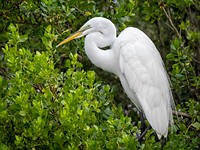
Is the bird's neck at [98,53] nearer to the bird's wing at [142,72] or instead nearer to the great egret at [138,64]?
the great egret at [138,64]

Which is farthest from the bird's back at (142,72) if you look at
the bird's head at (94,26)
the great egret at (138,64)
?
the bird's head at (94,26)

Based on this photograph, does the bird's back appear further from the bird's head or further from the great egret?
the bird's head

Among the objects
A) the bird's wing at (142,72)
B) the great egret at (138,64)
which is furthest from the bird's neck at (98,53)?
the bird's wing at (142,72)

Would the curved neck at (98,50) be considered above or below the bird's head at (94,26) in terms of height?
below

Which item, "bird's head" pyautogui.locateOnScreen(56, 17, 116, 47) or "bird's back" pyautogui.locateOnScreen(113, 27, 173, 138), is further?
"bird's back" pyautogui.locateOnScreen(113, 27, 173, 138)

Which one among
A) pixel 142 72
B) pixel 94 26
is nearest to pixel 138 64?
Result: pixel 142 72

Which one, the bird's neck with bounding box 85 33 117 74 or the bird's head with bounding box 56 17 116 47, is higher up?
the bird's head with bounding box 56 17 116 47

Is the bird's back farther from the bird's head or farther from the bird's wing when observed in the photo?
the bird's head

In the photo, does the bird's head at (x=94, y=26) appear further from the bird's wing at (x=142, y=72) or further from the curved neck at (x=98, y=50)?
the bird's wing at (x=142, y=72)

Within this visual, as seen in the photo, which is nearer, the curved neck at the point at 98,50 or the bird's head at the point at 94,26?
the bird's head at the point at 94,26

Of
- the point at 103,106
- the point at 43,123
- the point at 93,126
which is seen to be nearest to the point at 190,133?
the point at 103,106

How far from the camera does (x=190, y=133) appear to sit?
324 cm

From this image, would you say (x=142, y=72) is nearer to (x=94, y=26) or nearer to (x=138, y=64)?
(x=138, y=64)

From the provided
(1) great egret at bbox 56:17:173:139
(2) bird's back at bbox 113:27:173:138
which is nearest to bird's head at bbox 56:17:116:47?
(1) great egret at bbox 56:17:173:139
